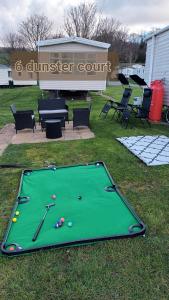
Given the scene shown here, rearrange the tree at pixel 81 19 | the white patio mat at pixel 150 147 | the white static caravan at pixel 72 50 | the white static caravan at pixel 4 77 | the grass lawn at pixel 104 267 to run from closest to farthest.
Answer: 1. the grass lawn at pixel 104 267
2. the white patio mat at pixel 150 147
3. the white static caravan at pixel 72 50
4. the tree at pixel 81 19
5. the white static caravan at pixel 4 77

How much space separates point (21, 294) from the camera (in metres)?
1.99

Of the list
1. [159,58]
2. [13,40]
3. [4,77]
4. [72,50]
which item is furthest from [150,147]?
[13,40]

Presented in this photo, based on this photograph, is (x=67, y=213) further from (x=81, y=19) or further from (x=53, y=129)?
(x=81, y=19)

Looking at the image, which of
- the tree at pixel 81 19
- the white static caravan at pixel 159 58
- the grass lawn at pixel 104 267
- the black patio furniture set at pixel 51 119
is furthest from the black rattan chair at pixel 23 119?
the tree at pixel 81 19

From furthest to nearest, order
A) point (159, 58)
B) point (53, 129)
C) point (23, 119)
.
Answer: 1. point (159, 58)
2. point (23, 119)
3. point (53, 129)

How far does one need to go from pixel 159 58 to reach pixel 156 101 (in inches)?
70.8

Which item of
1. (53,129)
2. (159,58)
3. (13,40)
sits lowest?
(53,129)

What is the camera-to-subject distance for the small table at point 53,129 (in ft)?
20.7

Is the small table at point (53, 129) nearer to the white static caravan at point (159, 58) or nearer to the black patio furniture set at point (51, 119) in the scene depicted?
the black patio furniture set at point (51, 119)

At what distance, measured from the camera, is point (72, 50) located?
12.8 metres

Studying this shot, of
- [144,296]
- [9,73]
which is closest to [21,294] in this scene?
[144,296]

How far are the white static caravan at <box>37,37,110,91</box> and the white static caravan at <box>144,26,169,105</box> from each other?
3.99 metres

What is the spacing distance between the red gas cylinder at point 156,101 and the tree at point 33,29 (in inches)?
1045

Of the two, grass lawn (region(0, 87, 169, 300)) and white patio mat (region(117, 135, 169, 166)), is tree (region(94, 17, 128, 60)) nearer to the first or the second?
white patio mat (region(117, 135, 169, 166))
